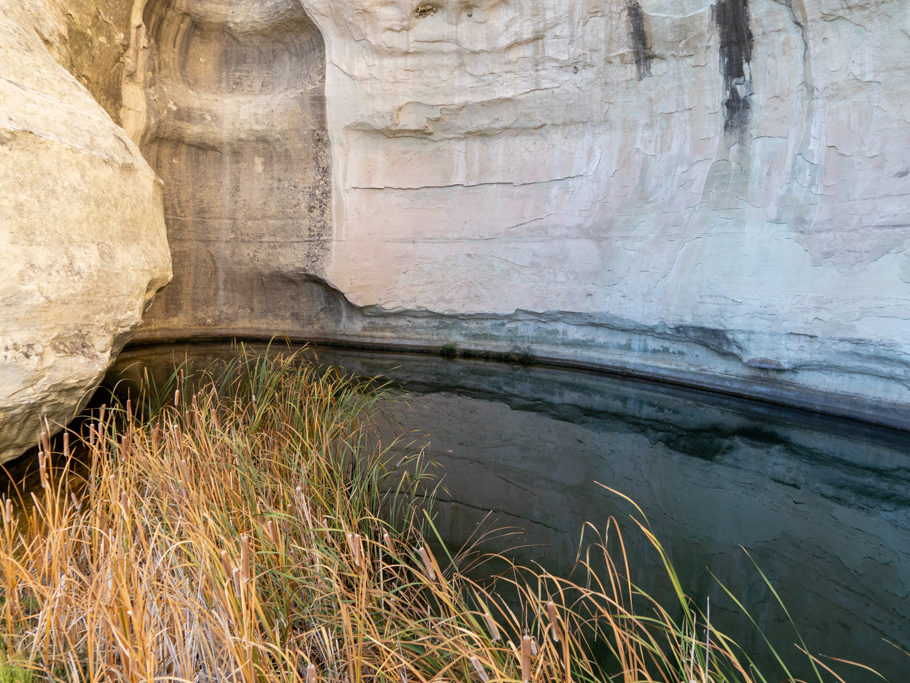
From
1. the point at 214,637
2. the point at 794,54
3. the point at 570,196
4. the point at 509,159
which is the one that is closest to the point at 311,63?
the point at 509,159

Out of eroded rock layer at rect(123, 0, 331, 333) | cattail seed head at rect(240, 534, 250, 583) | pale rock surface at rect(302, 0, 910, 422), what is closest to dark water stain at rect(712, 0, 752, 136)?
pale rock surface at rect(302, 0, 910, 422)

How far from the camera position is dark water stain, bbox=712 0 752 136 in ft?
14.5

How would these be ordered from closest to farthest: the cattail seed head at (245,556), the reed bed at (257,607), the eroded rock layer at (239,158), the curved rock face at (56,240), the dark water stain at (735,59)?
the cattail seed head at (245,556) < the reed bed at (257,607) < the curved rock face at (56,240) < the dark water stain at (735,59) < the eroded rock layer at (239,158)

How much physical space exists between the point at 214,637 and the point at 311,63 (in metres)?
6.42

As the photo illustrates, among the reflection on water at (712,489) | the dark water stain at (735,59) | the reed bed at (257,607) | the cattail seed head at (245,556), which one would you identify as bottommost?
the reflection on water at (712,489)

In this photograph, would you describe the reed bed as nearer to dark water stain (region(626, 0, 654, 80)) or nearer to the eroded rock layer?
dark water stain (region(626, 0, 654, 80))

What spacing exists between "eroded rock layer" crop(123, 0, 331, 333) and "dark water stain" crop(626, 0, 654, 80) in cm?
315

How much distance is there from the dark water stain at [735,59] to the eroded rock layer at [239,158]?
152 inches

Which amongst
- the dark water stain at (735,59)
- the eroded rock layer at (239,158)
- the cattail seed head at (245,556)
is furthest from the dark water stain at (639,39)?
the cattail seed head at (245,556)

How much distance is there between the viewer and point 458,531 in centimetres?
219

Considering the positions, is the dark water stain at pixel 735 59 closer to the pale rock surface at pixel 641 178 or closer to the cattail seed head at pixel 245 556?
the pale rock surface at pixel 641 178

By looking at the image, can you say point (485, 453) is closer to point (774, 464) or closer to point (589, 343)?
point (774, 464)

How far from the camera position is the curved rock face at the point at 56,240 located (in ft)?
7.75

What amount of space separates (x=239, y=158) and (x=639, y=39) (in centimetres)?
429
